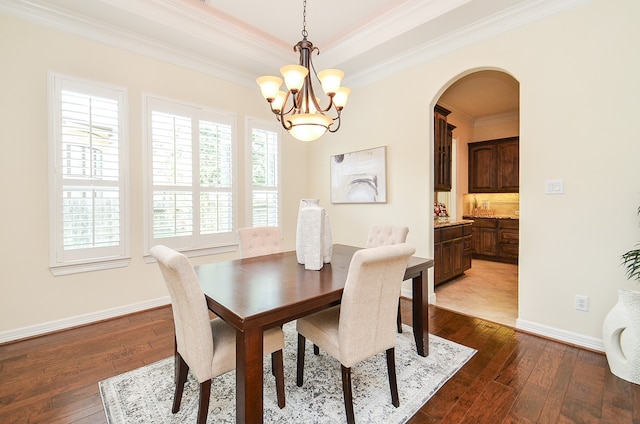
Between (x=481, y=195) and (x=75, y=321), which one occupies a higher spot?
(x=481, y=195)

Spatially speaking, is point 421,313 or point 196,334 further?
point 421,313

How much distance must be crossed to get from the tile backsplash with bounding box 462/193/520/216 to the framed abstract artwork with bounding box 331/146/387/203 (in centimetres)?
346

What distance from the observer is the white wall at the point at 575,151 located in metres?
2.14

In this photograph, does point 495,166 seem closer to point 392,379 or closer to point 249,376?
point 392,379

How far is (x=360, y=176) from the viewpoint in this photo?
3.98 metres

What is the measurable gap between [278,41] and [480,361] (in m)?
3.91

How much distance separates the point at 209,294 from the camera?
4.89 feet

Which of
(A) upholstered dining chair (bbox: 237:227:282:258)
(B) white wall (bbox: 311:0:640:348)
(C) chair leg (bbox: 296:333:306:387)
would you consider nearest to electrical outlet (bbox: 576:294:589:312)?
(B) white wall (bbox: 311:0:640:348)

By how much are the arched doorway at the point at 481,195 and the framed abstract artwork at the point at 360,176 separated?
1.18 metres

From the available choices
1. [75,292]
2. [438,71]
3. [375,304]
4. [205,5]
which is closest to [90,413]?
[75,292]

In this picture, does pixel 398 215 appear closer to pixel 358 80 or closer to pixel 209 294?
pixel 358 80

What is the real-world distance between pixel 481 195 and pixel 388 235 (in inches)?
193

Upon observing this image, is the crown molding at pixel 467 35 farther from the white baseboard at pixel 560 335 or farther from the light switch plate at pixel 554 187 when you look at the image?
the white baseboard at pixel 560 335

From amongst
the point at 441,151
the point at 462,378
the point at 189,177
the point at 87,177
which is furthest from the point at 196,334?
the point at 441,151
